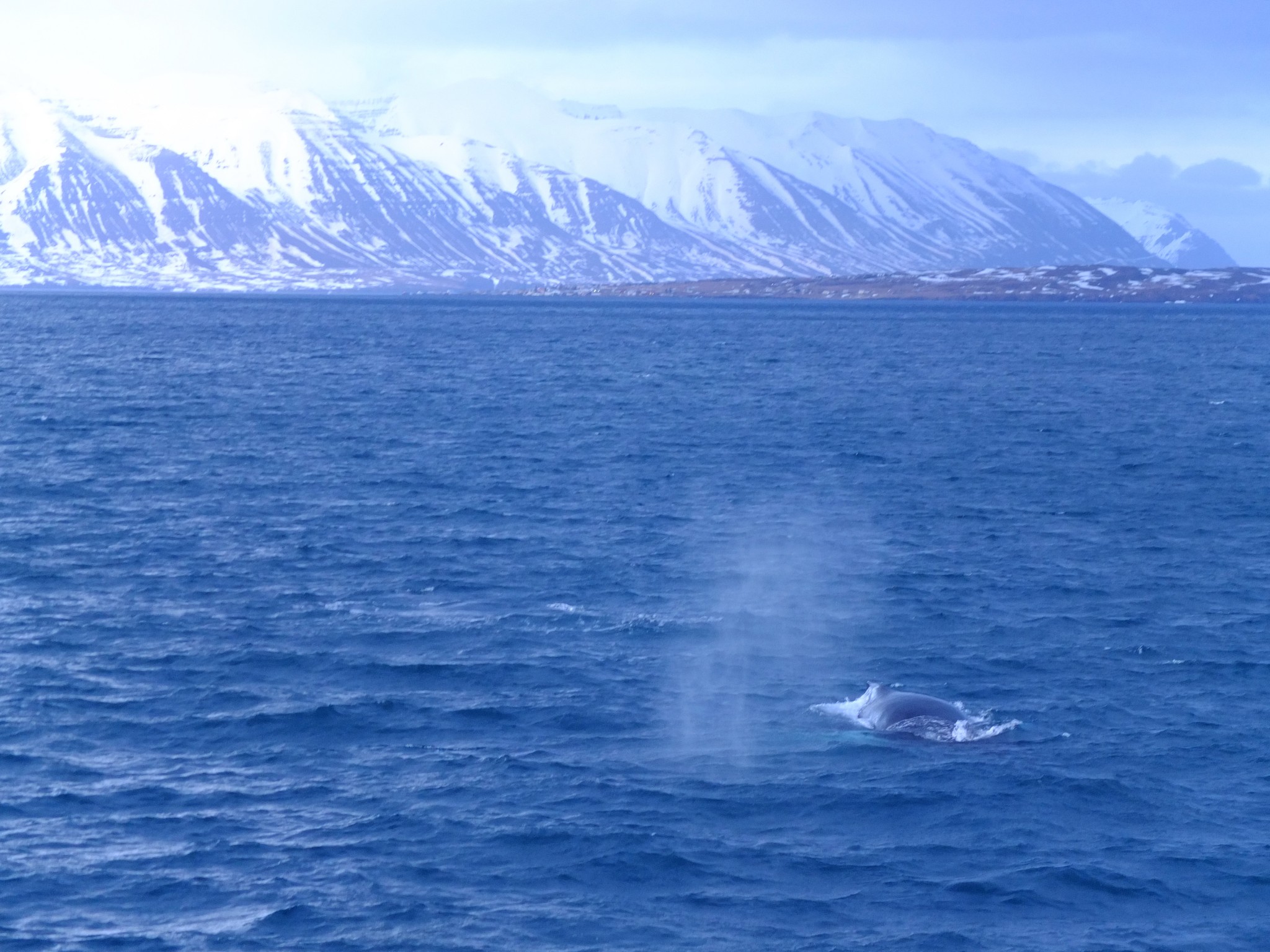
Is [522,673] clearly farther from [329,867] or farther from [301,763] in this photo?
[329,867]

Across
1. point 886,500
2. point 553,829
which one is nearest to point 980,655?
point 553,829

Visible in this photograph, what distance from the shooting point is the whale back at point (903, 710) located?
109 ft

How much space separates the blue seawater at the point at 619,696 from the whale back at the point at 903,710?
0.91m

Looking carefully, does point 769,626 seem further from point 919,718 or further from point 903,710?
point 919,718

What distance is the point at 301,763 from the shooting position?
30469mm

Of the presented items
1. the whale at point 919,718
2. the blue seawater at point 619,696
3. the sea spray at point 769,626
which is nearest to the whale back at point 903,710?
the whale at point 919,718

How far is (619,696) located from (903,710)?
6168 mm

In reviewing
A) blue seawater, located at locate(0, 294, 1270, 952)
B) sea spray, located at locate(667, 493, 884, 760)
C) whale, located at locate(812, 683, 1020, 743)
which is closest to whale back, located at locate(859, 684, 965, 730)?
whale, located at locate(812, 683, 1020, 743)

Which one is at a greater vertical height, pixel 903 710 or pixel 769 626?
pixel 903 710

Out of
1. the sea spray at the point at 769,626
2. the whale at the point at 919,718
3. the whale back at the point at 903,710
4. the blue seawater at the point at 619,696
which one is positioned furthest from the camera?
the sea spray at the point at 769,626

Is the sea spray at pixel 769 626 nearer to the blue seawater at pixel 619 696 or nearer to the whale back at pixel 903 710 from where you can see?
the blue seawater at pixel 619 696

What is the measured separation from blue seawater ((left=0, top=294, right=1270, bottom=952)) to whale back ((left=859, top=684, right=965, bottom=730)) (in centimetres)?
91

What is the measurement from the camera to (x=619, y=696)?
116 feet

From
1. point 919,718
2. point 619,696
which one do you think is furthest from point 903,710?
point 619,696
